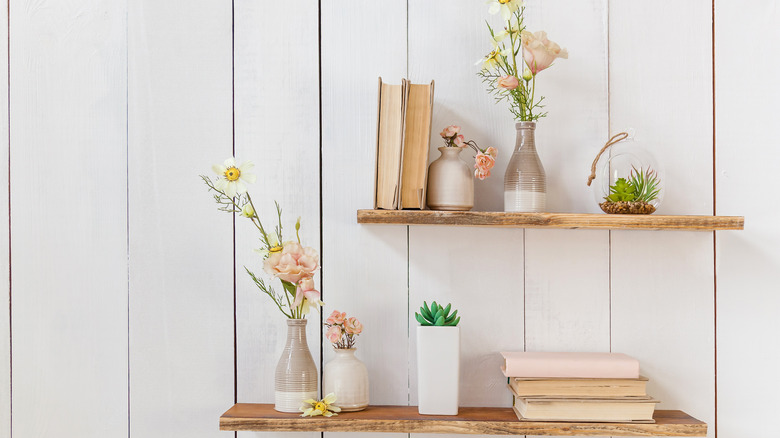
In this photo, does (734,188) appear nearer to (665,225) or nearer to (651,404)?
(665,225)

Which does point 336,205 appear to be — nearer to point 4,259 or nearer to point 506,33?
point 506,33

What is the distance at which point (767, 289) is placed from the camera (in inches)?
50.9

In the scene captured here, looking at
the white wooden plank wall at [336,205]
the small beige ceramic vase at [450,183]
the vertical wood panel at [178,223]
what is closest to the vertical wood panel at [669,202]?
the white wooden plank wall at [336,205]

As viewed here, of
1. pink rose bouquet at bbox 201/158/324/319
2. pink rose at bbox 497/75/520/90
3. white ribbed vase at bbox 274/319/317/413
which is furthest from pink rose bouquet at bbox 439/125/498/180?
white ribbed vase at bbox 274/319/317/413

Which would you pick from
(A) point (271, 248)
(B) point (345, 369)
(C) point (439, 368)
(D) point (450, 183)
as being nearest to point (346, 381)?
(B) point (345, 369)

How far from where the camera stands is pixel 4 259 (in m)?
1.31

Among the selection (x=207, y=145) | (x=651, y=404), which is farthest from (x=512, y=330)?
(x=207, y=145)

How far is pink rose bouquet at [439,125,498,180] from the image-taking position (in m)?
1.21

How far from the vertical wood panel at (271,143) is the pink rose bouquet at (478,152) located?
0.28 metres

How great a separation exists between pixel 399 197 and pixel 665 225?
0.50 m

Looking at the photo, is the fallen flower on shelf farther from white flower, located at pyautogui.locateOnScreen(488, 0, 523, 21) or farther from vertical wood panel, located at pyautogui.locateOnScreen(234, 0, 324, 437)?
white flower, located at pyautogui.locateOnScreen(488, 0, 523, 21)

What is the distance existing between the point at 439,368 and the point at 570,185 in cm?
47

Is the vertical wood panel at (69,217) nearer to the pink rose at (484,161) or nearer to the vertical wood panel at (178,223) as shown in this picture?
the vertical wood panel at (178,223)

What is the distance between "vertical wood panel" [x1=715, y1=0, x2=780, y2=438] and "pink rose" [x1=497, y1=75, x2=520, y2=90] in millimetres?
458
